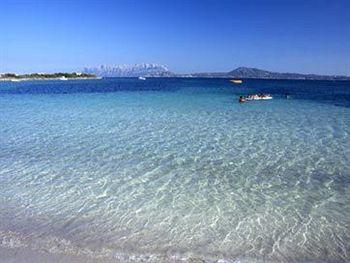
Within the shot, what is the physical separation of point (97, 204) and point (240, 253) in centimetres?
370

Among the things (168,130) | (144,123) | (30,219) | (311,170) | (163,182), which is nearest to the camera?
(30,219)

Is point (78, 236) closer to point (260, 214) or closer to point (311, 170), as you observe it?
point (260, 214)

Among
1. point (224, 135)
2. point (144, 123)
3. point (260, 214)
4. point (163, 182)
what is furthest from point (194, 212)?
point (144, 123)

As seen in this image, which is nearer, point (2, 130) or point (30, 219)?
point (30, 219)

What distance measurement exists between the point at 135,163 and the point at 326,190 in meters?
5.79

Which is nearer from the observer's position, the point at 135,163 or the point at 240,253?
the point at 240,253

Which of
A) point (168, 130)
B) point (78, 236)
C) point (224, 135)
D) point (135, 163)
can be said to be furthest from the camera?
point (168, 130)

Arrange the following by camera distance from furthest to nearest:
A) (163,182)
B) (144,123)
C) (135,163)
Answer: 1. (144,123)
2. (135,163)
3. (163,182)

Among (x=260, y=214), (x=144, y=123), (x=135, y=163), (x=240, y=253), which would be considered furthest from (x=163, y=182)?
(x=144, y=123)

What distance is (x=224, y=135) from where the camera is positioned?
658 inches

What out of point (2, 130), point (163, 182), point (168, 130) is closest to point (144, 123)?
point (168, 130)

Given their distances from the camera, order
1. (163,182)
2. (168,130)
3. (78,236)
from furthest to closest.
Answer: (168,130) < (163,182) < (78,236)

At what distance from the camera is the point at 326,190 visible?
368 inches

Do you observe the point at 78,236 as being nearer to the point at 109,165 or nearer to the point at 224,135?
the point at 109,165
